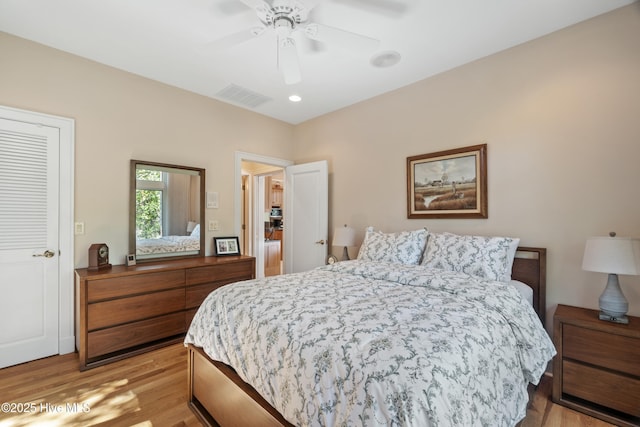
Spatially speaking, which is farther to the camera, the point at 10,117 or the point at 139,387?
the point at 10,117

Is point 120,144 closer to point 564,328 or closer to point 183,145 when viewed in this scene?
point 183,145

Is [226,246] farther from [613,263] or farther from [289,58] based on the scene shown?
[613,263]

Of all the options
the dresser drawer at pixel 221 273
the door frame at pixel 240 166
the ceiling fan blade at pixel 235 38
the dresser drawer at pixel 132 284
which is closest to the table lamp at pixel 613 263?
the ceiling fan blade at pixel 235 38

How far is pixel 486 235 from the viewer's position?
2.66 m

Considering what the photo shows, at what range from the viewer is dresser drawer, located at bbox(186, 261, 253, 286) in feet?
9.86

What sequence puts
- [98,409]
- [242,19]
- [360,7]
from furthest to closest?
1. [242,19]
2. [360,7]
3. [98,409]

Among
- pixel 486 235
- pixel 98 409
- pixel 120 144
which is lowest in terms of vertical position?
pixel 98 409

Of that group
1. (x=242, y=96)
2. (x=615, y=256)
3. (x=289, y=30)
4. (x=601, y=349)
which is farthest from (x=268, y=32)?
(x=601, y=349)

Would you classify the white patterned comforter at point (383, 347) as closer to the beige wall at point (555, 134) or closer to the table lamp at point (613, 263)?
the table lamp at point (613, 263)

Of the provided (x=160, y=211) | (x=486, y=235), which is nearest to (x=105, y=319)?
(x=160, y=211)

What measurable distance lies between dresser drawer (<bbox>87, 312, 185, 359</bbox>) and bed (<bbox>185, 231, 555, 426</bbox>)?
100 cm

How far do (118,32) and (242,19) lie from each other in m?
1.05

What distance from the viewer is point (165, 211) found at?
10.5ft

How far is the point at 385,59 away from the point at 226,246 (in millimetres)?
2743
